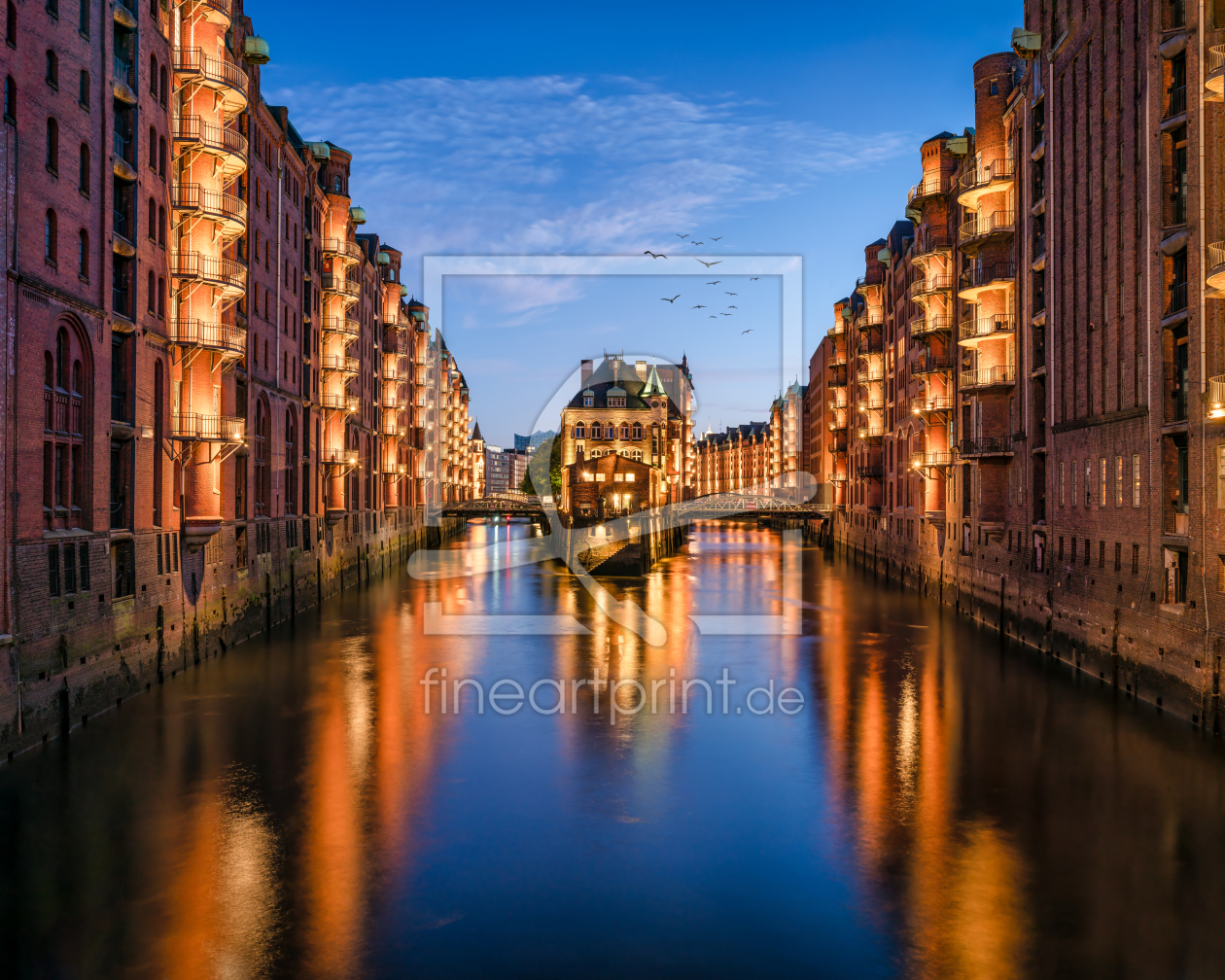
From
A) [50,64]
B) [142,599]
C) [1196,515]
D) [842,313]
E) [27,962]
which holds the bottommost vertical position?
[27,962]

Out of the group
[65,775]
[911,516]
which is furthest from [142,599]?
[911,516]

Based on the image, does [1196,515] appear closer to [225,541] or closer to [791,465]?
[225,541]

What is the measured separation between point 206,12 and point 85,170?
10.9 m

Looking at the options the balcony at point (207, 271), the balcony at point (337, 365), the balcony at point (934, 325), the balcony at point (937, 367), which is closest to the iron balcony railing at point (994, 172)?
the balcony at point (934, 325)

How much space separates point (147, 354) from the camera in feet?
102

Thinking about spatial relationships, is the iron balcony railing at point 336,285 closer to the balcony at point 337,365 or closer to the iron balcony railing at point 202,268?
the balcony at point 337,365

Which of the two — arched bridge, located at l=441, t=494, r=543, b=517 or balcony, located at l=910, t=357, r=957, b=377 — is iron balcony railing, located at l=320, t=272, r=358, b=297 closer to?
balcony, located at l=910, t=357, r=957, b=377

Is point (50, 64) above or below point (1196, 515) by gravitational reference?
above

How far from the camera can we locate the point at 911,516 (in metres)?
68.1

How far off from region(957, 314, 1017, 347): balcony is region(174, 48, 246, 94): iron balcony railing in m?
31.9

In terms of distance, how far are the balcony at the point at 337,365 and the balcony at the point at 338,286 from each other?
3778mm

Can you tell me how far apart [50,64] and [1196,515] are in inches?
1179

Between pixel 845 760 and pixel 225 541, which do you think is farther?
pixel 225 541

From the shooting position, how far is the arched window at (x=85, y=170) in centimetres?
2605
